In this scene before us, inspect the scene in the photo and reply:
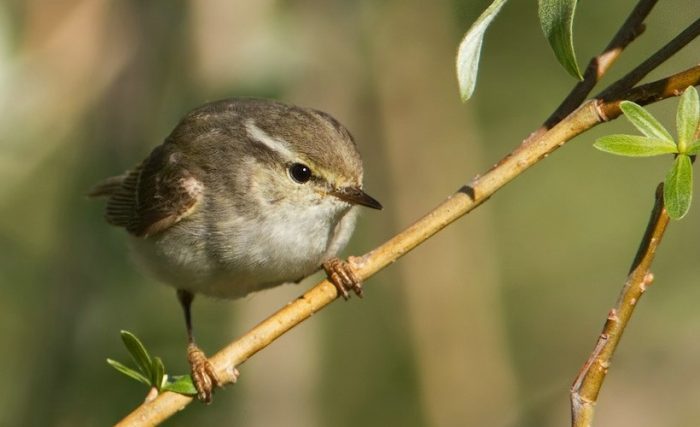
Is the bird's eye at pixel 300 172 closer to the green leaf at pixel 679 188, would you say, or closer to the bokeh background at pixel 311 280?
the bokeh background at pixel 311 280

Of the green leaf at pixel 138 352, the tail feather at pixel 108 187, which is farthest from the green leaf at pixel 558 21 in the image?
the tail feather at pixel 108 187

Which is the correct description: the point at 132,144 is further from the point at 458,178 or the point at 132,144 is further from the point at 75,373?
the point at 458,178

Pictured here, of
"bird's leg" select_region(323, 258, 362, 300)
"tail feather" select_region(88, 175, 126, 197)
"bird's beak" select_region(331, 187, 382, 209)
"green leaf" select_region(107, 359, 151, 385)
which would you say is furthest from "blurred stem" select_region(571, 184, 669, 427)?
"tail feather" select_region(88, 175, 126, 197)

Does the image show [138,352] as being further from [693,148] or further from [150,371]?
[693,148]

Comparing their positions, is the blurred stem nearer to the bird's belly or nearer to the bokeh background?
the bird's belly

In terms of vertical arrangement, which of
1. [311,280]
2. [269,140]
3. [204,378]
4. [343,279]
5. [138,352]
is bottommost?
[204,378]

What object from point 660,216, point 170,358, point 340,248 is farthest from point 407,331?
point 660,216

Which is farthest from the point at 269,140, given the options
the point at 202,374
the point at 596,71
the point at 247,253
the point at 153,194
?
the point at 596,71
